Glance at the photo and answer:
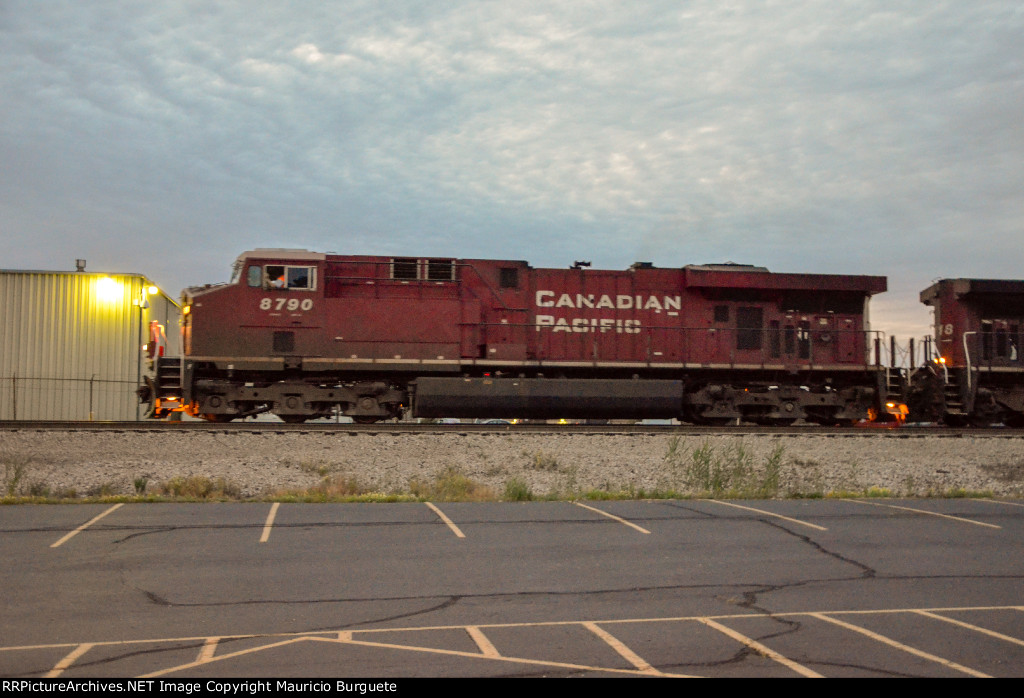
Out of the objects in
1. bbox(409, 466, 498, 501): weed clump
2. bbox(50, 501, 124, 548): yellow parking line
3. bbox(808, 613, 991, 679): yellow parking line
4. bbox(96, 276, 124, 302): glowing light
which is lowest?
bbox(409, 466, 498, 501): weed clump

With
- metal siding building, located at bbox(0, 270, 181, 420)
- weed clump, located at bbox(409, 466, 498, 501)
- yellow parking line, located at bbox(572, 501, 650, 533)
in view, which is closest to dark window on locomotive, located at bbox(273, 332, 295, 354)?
weed clump, located at bbox(409, 466, 498, 501)

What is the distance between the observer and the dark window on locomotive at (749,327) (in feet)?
61.1

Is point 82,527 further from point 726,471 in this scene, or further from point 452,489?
point 726,471

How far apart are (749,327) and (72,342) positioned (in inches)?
871

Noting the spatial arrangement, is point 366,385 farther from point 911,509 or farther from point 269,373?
point 911,509

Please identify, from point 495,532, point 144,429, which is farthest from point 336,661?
Answer: point 144,429

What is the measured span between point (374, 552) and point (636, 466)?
23.8ft

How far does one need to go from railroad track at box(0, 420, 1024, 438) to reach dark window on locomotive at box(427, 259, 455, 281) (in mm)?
3447

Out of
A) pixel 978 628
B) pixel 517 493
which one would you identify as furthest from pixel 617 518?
pixel 978 628

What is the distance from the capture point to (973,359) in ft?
62.1

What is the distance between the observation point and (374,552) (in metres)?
7.07

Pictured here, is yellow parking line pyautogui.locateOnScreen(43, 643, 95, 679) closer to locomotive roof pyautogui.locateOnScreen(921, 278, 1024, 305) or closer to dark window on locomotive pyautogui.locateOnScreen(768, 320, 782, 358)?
dark window on locomotive pyautogui.locateOnScreen(768, 320, 782, 358)

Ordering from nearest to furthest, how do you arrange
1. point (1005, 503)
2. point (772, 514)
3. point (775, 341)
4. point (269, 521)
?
point (269, 521) < point (772, 514) < point (1005, 503) < point (775, 341)

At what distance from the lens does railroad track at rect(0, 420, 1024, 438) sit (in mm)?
14982
